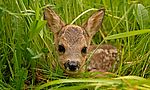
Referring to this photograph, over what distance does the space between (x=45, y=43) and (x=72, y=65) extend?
0.33m

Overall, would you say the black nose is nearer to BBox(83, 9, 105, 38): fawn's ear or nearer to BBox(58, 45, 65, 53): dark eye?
BBox(58, 45, 65, 53): dark eye

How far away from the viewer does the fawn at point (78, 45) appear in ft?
13.0

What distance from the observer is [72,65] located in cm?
380

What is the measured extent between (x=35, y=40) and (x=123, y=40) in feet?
2.97

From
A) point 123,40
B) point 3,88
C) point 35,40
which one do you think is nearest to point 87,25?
point 123,40

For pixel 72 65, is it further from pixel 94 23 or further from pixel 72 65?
pixel 94 23

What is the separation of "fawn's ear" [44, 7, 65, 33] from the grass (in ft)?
0.19

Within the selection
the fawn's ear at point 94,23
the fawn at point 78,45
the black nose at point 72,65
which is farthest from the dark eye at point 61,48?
the fawn's ear at point 94,23

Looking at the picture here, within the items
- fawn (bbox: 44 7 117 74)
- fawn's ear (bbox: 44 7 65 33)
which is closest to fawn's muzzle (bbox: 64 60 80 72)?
fawn (bbox: 44 7 117 74)

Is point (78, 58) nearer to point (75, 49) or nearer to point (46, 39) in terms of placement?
point (75, 49)

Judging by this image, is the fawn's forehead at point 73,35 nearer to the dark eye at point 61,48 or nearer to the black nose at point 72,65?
the dark eye at point 61,48

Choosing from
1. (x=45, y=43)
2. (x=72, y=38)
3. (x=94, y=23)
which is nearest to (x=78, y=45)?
(x=72, y=38)

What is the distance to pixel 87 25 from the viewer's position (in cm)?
455

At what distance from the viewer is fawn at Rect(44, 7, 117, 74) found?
3973 mm
